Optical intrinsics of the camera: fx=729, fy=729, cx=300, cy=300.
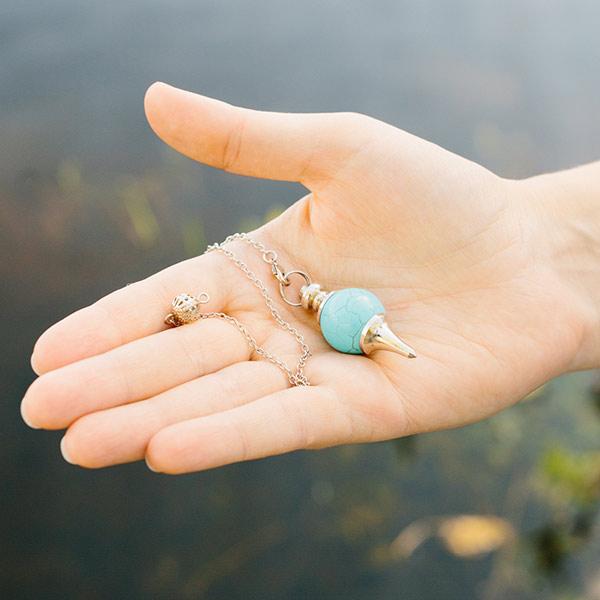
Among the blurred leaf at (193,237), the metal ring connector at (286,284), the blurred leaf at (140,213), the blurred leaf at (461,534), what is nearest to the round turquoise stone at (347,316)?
the metal ring connector at (286,284)

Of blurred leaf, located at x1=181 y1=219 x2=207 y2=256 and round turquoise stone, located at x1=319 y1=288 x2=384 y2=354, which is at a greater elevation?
blurred leaf, located at x1=181 y1=219 x2=207 y2=256

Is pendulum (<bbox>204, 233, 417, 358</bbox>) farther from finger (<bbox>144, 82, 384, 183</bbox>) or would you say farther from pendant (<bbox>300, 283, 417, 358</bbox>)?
finger (<bbox>144, 82, 384, 183</bbox>)

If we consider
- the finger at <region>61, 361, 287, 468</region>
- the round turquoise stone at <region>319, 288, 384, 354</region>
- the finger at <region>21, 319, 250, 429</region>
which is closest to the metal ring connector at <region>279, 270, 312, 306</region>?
the round turquoise stone at <region>319, 288, 384, 354</region>

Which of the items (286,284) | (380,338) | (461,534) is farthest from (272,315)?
(461,534)

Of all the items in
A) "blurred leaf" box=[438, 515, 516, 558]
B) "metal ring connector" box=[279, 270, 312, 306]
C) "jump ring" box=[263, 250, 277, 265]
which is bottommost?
"blurred leaf" box=[438, 515, 516, 558]

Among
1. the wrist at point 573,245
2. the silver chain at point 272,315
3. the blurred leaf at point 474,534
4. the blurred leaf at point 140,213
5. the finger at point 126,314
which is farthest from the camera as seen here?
the blurred leaf at point 140,213

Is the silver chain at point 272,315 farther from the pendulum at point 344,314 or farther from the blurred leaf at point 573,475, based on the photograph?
the blurred leaf at point 573,475

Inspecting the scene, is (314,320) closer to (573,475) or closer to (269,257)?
(269,257)

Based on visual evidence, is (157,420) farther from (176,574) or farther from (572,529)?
(572,529)

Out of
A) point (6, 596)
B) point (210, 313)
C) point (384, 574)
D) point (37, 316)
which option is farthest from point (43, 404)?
point (384, 574)
